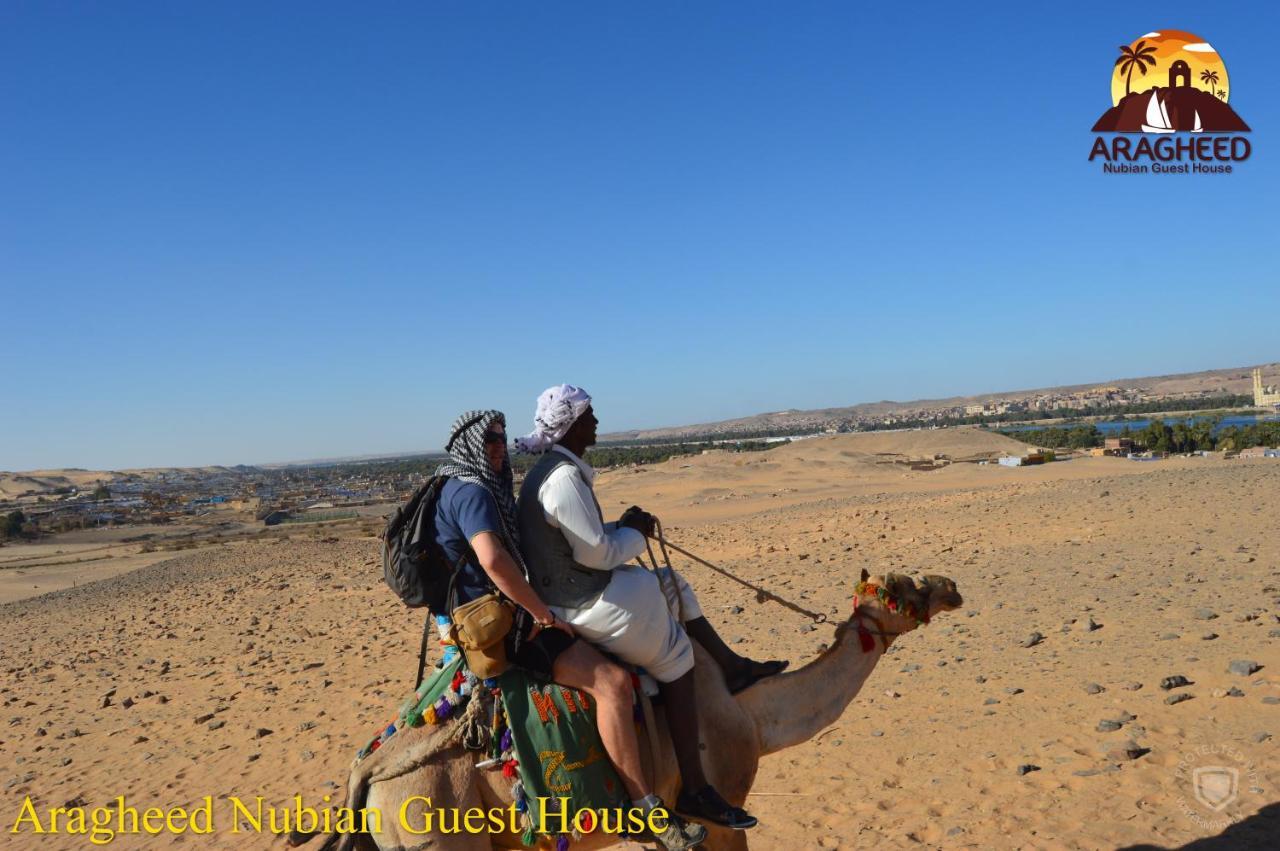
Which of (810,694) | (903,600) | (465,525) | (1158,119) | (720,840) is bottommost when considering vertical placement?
(720,840)

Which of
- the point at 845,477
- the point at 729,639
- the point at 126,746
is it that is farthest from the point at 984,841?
the point at 845,477

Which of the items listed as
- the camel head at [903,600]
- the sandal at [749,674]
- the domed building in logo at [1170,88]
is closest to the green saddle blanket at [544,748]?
the sandal at [749,674]

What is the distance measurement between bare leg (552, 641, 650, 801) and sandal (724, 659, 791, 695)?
0.68 meters

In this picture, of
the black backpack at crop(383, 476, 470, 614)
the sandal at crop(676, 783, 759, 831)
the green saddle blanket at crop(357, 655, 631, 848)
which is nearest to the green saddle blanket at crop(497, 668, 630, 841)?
the green saddle blanket at crop(357, 655, 631, 848)

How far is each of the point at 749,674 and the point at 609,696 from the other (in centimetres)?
94

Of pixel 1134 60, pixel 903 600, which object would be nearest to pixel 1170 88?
pixel 1134 60

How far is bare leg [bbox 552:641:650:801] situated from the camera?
3883mm

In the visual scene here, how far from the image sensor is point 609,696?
3885mm

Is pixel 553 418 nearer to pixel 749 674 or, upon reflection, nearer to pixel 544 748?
pixel 544 748

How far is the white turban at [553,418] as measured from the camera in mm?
4004

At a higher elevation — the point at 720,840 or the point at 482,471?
the point at 482,471

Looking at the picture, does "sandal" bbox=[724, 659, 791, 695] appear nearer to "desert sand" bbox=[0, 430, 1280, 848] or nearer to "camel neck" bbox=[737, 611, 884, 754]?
"camel neck" bbox=[737, 611, 884, 754]

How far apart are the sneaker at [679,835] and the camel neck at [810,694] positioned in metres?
0.61

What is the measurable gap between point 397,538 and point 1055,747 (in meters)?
5.28
